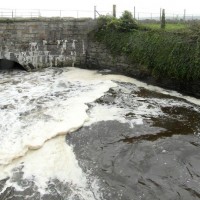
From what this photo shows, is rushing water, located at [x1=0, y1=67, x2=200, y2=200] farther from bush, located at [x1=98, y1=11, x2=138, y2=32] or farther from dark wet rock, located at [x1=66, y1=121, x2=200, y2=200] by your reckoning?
bush, located at [x1=98, y1=11, x2=138, y2=32]

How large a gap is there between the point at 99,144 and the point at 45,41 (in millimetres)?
10826

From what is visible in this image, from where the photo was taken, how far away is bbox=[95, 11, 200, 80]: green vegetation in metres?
13.9

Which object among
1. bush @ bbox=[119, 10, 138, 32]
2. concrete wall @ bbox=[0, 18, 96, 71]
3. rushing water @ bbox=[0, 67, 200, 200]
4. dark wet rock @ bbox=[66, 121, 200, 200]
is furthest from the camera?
concrete wall @ bbox=[0, 18, 96, 71]

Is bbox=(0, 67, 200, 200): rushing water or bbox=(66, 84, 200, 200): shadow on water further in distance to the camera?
bbox=(0, 67, 200, 200): rushing water

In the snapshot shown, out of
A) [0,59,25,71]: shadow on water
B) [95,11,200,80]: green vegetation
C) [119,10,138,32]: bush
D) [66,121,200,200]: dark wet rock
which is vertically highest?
[119,10,138,32]: bush

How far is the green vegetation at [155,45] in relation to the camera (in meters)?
13.9

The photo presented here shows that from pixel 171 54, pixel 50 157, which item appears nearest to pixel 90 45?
pixel 171 54

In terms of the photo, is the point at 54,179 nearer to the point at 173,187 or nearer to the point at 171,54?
the point at 173,187

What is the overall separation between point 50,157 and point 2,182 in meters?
1.50

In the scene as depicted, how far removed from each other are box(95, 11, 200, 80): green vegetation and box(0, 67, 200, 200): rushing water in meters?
1.14

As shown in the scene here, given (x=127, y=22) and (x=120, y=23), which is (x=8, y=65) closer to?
(x=120, y=23)

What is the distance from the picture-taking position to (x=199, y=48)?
13.6m

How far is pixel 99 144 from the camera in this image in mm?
9508

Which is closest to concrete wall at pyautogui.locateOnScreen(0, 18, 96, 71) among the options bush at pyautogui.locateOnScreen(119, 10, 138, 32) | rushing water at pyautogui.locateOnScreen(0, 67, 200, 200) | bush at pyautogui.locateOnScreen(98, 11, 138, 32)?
bush at pyautogui.locateOnScreen(98, 11, 138, 32)
